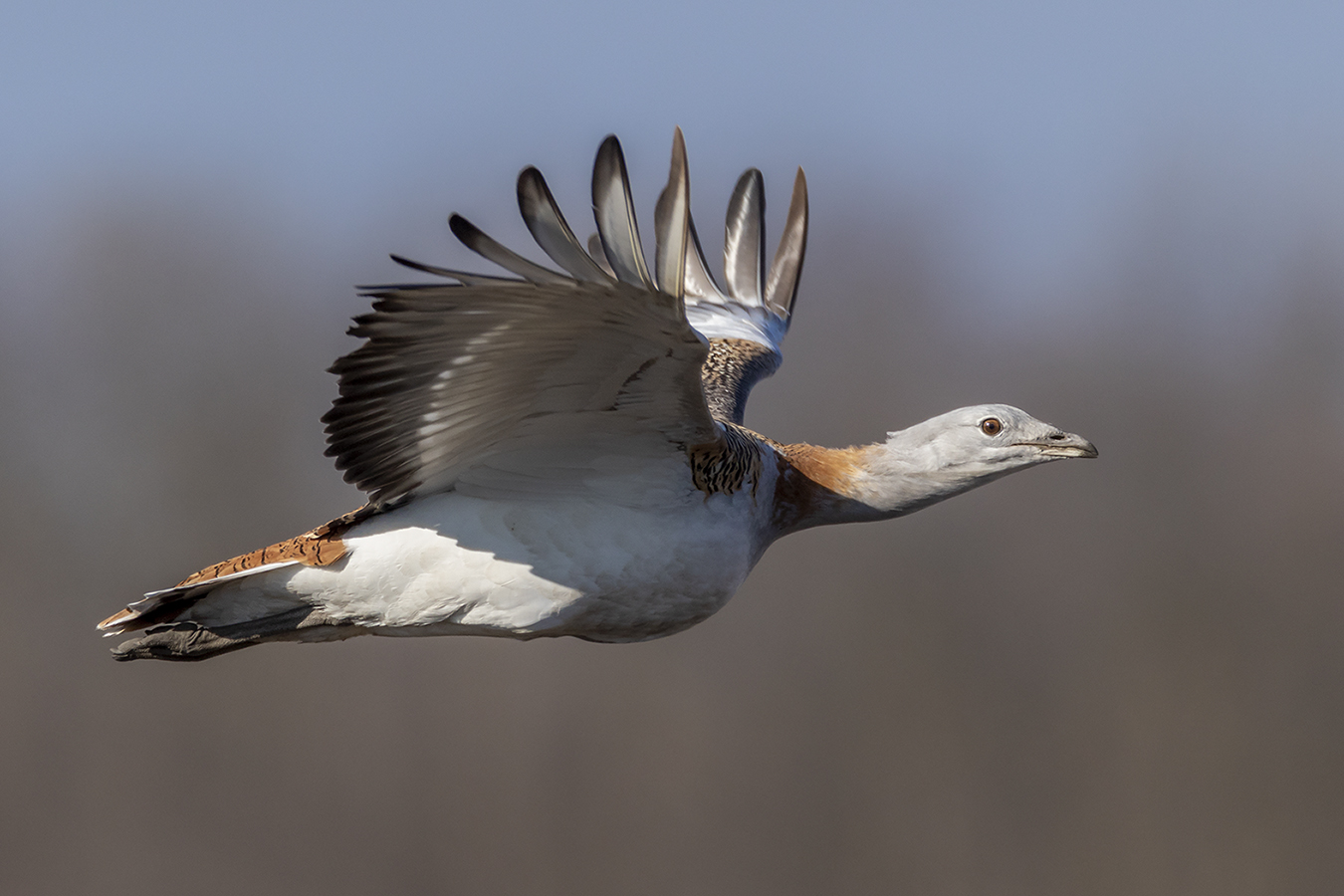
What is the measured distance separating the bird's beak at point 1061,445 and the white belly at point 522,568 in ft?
5.49

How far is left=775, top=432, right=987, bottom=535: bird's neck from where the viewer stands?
23.3ft

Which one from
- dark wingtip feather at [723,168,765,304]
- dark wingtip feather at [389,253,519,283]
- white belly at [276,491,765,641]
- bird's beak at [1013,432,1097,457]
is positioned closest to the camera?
Answer: dark wingtip feather at [389,253,519,283]

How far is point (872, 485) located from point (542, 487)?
5.50 ft

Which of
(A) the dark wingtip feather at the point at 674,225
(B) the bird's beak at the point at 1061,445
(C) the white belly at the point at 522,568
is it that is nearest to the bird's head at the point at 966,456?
(B) the bird's beak at the point at 1061,445

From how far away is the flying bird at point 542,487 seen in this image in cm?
557

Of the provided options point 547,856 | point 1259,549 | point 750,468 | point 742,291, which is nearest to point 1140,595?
point 1259,549

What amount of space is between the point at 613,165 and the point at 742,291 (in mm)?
4412

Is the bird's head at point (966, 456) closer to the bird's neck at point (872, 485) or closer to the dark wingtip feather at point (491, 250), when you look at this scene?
the bird's neck at point (872, 485)

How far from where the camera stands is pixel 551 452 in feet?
20.6

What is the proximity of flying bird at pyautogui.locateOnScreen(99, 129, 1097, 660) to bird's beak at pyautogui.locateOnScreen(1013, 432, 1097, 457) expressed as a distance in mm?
11

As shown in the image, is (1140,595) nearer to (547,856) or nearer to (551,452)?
(547,856)

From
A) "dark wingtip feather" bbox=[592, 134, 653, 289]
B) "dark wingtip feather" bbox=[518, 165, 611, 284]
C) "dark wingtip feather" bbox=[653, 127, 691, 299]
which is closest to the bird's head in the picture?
"dark wingtip feather" bbox=[653, 127, 691, 299]

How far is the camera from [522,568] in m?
6.35

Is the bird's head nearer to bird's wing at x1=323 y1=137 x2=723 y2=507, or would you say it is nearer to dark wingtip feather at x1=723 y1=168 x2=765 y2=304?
bird's wing at x1=323 y1=137 x2=723 y2=507
